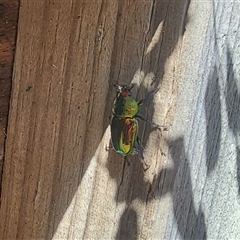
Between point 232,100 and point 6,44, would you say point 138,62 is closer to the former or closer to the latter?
point 232,100

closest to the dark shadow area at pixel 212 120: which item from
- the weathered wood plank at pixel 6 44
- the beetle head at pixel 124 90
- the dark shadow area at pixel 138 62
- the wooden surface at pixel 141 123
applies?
the wooden surface at pixel 141 123

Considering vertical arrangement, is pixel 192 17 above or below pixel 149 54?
above

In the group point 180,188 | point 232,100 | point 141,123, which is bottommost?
point 180,188

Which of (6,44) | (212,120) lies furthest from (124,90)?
(6,44)

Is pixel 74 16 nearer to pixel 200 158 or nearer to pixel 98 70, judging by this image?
pixel 98 70

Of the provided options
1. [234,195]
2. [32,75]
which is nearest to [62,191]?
[32,75]

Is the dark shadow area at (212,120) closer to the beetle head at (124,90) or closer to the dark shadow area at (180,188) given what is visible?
the dark shadow area at (180,188)

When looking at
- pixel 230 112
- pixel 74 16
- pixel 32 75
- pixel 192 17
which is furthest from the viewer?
pixel 32 75

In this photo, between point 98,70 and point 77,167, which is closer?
point 98,70
